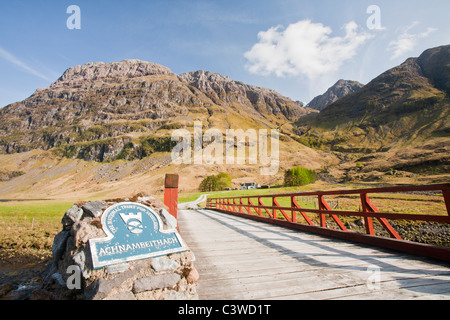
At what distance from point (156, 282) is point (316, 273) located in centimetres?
244

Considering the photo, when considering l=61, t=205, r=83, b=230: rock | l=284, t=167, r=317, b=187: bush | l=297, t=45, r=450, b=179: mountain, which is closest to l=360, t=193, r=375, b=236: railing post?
l=61, t=205, r=83, b=230: rock

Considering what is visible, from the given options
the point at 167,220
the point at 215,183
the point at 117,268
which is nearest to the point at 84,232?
the point at 117,268

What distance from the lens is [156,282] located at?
2.74 m

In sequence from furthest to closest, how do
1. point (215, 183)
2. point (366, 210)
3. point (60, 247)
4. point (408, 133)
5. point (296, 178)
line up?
point (408, 133)
point (215, 183)
point (296, 178)
point (366, 210)
point (60, 247)

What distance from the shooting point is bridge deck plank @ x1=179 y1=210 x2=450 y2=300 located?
2.69 meters

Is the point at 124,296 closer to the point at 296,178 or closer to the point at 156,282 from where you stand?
the point at 156,282

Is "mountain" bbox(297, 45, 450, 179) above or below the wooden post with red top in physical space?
above

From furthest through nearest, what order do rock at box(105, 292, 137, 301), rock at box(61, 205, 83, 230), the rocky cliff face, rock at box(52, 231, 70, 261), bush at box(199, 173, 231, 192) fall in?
1. the rocky cliff face
2. bush at box(199, 173, 231, 192)
3. rock at box(52, 231, 70, 261)
4. rock at box(61, 205, 83, 230)
5. rock at box(105, 292, 137, 301)

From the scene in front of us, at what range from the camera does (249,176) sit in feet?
399

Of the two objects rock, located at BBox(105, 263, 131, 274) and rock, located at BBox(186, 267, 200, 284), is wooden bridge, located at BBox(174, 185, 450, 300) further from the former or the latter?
rock, located at BBox(105, 263, 131, 274)

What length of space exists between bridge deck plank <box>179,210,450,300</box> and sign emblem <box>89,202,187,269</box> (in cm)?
81

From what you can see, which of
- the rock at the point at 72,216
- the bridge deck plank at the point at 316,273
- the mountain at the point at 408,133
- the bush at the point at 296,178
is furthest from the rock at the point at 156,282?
the mountain at the point at 408,133

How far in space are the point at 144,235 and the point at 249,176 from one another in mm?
119701

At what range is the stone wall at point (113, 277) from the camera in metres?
2.60
